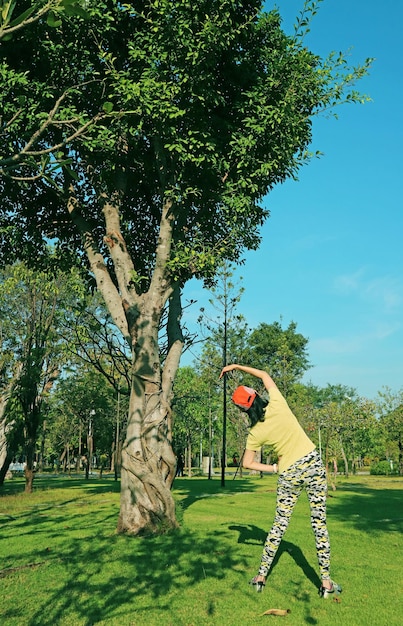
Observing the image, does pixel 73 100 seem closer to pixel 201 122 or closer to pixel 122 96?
pixel 122 96

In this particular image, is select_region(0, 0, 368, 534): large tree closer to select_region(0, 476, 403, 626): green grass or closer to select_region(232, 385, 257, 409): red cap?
select_region(0, 476, 403, 626): green grass

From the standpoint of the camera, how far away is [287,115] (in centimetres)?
1086

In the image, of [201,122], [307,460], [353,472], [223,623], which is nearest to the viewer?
[223,623]

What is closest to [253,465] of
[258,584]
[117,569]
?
[258,584]

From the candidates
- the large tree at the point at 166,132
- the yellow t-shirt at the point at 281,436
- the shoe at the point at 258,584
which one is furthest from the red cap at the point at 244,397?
the large tree at the point at 166,132

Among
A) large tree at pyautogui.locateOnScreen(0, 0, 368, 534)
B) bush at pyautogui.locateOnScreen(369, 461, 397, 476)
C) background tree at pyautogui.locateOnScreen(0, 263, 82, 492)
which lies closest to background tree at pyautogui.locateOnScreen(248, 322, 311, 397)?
bush at pyautogui.locateOnScreen(369, 461, 397, 476)

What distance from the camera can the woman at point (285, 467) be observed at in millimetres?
5621

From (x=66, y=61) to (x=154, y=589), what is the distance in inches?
395

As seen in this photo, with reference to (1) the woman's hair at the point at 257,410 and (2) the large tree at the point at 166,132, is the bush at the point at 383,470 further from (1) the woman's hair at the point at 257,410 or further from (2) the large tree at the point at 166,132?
(1) the woman's hair at the point at 257,410

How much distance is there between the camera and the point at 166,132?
33.8ft

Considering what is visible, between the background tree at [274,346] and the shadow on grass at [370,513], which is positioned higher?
the background tree at [274,346]

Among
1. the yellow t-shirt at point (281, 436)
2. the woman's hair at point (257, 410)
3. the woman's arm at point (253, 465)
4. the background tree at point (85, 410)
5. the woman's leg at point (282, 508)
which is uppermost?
the background tree at point (85, 410)

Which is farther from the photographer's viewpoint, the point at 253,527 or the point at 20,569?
the point at 253,527

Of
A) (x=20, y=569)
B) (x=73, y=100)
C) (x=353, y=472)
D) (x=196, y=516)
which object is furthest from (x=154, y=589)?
(x=353, y=472)
